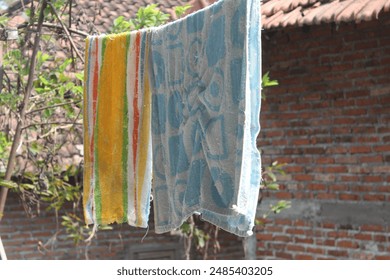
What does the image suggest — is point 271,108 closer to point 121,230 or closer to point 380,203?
point 380,203

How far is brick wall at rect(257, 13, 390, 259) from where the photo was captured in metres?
6.83

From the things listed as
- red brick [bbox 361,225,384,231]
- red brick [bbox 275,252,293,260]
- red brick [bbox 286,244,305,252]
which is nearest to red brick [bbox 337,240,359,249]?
red brick [bbox 361,225,384,231]

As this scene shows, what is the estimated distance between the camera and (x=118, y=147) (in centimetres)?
404

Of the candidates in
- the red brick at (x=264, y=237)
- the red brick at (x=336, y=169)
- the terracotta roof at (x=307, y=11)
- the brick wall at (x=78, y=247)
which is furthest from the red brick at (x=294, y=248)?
the terracotta roof at (x=307, y=11)

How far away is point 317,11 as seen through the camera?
6648 millimetres

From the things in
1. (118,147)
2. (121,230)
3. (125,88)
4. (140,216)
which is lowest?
(121,230)

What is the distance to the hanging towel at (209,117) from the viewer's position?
3354 millimetres

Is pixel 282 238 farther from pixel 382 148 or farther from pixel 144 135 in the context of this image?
pixel 144 135

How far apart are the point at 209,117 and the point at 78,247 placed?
200 inches

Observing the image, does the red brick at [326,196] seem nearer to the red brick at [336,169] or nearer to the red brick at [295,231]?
the red brick at [336,169]

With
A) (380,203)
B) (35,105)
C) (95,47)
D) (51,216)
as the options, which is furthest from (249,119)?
(51,216)

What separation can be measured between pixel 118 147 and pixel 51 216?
427cm

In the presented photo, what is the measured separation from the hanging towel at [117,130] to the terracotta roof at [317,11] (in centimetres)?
263

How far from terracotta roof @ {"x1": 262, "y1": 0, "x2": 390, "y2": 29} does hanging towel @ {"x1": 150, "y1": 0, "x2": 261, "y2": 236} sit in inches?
107
